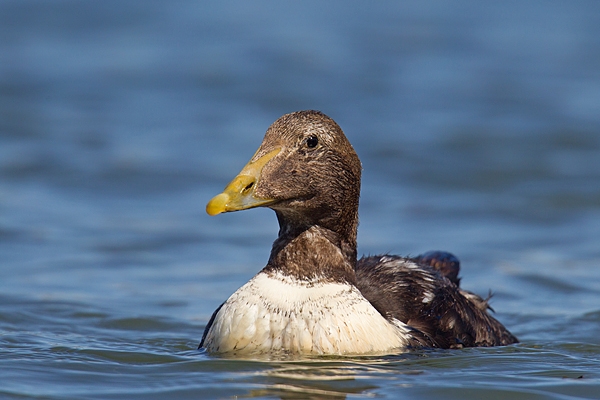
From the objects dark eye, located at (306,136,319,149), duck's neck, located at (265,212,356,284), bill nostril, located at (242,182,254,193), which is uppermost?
dark eye, located at (306,136,319,149)

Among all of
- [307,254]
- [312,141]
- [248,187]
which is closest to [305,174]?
[312,141]

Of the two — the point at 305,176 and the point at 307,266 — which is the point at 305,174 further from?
the point at 307,266

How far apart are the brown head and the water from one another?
0.90m

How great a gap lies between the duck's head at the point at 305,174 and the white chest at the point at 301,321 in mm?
396

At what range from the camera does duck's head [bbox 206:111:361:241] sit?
6.08m

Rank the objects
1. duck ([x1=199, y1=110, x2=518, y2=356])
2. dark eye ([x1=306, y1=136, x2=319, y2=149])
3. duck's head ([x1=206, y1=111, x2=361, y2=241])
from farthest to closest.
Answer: dark eye ([x1=306, y1=136, x2=319, y2=149]) → duck ([x1=199, y1=110, x2=518, y2=356]) → duck's head ([x1=206, y1=111, x2=361, y2=241])

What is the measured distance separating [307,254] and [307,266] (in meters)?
0.07

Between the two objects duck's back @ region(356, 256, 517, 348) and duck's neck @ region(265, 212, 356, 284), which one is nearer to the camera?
duck's neck @ region(265, 212, 356, 284)

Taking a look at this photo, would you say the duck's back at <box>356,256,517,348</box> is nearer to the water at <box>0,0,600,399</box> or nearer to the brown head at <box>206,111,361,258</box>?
the water at <box>0,0,600,399</box>

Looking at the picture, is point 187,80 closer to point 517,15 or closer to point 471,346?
point 517,15

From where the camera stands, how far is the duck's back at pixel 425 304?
6.88 m

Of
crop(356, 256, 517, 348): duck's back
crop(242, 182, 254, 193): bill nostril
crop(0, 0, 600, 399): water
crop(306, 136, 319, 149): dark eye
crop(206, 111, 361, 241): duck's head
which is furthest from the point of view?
crop(356, 256, 517, 348): duck's back

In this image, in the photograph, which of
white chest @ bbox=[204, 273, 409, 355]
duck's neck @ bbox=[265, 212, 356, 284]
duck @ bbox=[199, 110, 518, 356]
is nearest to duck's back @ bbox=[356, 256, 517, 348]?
duck @ bbox=[199, 110, 518, 356]

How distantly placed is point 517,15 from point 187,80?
9.18 m
